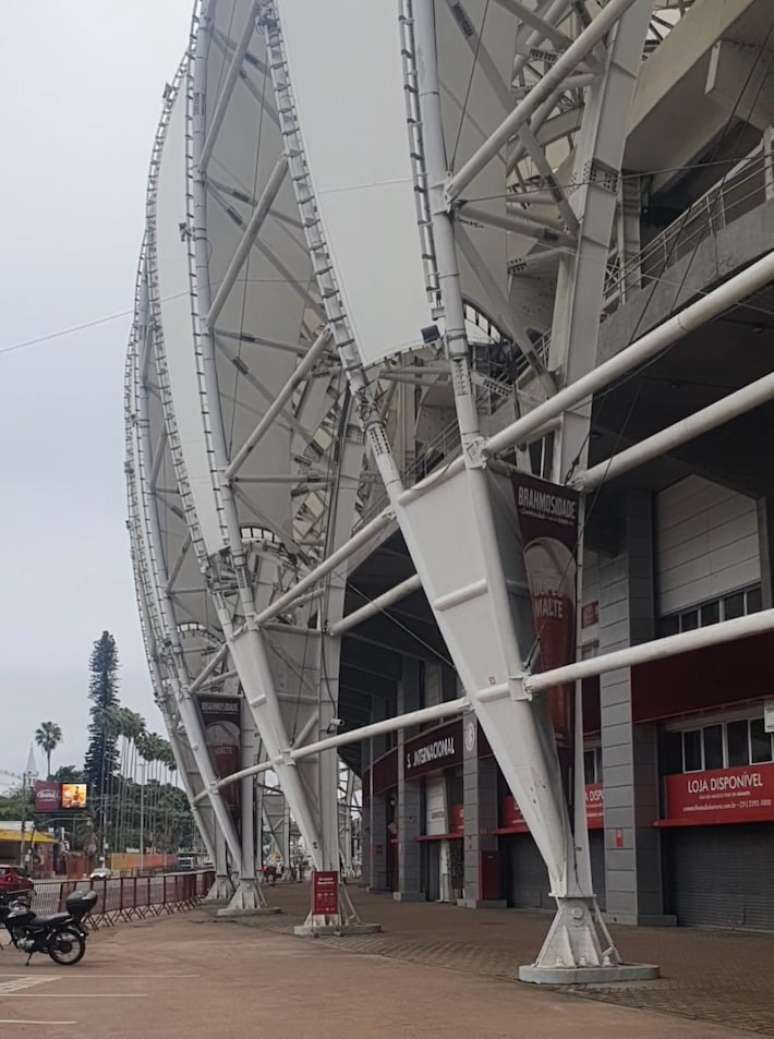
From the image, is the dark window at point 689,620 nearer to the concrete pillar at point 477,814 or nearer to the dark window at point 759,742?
the dark window at point 759,742

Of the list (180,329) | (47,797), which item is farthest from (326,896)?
(47,797)

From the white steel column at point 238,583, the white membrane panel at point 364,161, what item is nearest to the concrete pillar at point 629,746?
the white steel column at point 238,583

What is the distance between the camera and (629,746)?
27031mm

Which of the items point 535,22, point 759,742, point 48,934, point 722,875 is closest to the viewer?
point 535,22

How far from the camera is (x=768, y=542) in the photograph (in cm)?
2350

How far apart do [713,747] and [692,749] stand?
791mm

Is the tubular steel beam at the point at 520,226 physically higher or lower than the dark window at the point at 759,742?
higher

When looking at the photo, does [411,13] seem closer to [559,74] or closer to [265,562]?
[559,74]

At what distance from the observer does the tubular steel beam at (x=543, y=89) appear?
15031mm

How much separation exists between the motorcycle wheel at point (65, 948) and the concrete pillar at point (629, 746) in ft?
37.9

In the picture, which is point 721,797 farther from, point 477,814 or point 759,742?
point 477,814

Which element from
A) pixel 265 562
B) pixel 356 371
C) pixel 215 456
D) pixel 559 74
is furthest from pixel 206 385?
pixel 559 74

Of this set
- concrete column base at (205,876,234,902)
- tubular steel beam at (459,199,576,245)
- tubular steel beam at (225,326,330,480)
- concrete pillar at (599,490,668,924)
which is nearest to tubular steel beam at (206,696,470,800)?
concrete pillar at (599,490,668,924)

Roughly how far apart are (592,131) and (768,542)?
951 centimetres
